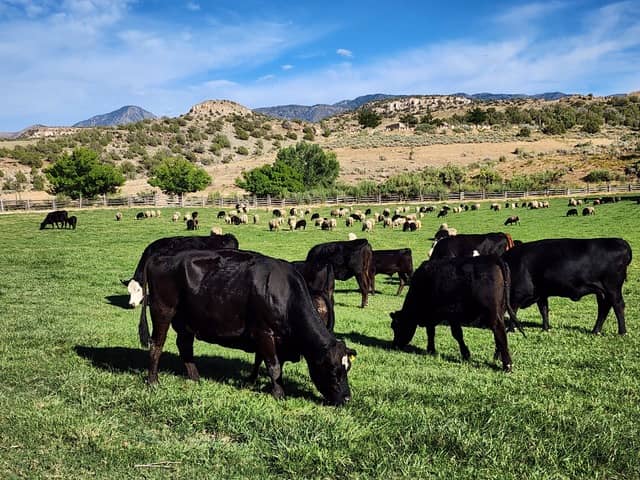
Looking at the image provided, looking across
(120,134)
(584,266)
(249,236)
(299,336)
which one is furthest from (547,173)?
(120,134)

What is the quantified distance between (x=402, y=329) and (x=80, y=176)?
50721mm

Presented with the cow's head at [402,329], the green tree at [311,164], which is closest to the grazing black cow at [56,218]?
the cow's head at [402,329]

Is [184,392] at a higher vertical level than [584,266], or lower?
lower

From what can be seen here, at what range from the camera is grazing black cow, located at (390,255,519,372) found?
8523 mm

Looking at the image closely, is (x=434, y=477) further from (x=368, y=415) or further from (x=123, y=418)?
(x=123, y=418)

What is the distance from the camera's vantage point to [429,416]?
5.91 m

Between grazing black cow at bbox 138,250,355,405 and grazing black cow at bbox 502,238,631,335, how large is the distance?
5759 millimetres

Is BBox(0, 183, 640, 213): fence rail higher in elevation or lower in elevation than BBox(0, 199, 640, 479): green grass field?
higher

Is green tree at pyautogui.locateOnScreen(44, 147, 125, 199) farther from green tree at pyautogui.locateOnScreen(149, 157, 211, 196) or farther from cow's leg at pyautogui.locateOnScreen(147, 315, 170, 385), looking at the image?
cow's leg at pyautogui.locateOnScreen(147, 315, 170, 385)

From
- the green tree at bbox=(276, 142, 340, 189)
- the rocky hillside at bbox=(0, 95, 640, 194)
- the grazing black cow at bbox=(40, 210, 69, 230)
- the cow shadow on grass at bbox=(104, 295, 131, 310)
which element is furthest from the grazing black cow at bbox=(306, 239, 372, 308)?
the rocky hillside at bbox=(0, 95, 640, 194)

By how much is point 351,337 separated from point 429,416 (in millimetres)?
5023

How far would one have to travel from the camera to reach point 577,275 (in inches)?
424

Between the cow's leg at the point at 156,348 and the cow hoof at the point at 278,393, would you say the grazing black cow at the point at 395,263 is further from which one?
the cow hoof at the point at 278,393

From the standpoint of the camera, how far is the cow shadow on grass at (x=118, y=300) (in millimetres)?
14738
